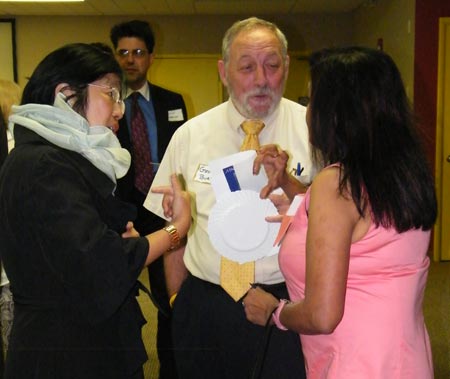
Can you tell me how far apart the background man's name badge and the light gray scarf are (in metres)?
0.53

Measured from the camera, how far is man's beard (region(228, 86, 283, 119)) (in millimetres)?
1990

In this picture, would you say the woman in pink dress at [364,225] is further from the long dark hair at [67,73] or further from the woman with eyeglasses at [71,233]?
the long dark hair at [67,73]

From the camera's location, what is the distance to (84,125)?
1447mm

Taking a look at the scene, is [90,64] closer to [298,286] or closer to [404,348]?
[298,286]

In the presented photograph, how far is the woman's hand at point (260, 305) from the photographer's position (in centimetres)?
146

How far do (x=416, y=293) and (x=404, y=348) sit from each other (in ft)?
0.41

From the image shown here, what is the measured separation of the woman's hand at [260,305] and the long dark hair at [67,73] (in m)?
0.65

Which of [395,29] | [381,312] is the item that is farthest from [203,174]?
[395,29]

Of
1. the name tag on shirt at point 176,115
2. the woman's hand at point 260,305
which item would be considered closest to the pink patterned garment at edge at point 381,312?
the woman's hand at point 260,305

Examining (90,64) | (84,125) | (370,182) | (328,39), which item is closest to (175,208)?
(84,125)

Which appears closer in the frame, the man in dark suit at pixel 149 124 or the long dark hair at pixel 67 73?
the long dark hair at pixel 67 73

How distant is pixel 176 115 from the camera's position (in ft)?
11.2

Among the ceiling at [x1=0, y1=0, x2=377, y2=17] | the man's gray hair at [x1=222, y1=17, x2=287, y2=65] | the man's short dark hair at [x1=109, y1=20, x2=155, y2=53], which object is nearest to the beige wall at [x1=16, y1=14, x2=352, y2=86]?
the ceiling at [x1=0, y1=0, x2=377, y2=17]

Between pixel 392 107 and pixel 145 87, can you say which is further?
pixel 145 87
